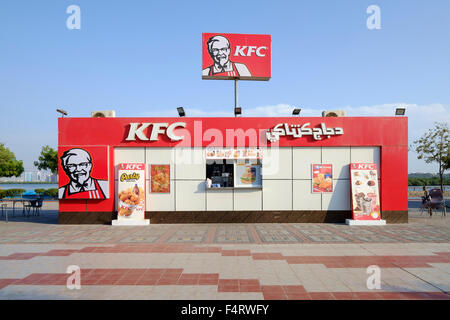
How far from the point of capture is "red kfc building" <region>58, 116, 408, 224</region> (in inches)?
518

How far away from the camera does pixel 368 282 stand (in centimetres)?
569

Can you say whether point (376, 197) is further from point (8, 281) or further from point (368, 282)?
point (8, 281)

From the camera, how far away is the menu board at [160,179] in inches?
521

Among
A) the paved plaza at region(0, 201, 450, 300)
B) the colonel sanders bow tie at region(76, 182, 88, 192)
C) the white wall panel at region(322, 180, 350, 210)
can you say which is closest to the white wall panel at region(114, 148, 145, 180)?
the colonel sanders bow tie at region(76, 182, 88, 192)

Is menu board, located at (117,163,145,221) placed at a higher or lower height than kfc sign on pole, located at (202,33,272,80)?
lower

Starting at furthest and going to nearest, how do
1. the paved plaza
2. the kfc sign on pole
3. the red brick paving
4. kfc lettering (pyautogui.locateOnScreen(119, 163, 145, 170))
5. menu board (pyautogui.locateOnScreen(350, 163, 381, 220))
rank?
the kfc sign on pole
kfc lettering (pyautogui.locateOnScreen(119, 163, 145, 170))
menu board (pyautogui.locateOnScreen(350, 163, 381, 220))
the paved plaza
the red brick paving

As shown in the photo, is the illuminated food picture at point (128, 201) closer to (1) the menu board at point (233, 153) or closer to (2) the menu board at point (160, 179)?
(2) the menu board at point (160, 179)

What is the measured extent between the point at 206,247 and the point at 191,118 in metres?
6.55

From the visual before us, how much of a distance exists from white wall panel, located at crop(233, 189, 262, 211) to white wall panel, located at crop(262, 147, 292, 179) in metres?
0.91

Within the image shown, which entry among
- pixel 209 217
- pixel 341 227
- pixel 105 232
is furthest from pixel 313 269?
pixel 105 232

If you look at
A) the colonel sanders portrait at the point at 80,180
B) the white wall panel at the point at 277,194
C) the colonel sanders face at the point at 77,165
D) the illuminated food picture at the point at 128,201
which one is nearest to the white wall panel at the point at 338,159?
the white wall panel at the point at 277,194

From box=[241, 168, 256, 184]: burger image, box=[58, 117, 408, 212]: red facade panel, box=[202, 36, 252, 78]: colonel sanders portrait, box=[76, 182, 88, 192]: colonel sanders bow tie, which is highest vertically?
box=[202, 36, 252, 78]: colonel sanders portrait

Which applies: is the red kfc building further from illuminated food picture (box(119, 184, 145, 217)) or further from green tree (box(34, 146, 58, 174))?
green tree (box(34, 146, 58, 174))

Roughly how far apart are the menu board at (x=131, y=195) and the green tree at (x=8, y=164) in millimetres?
36786
